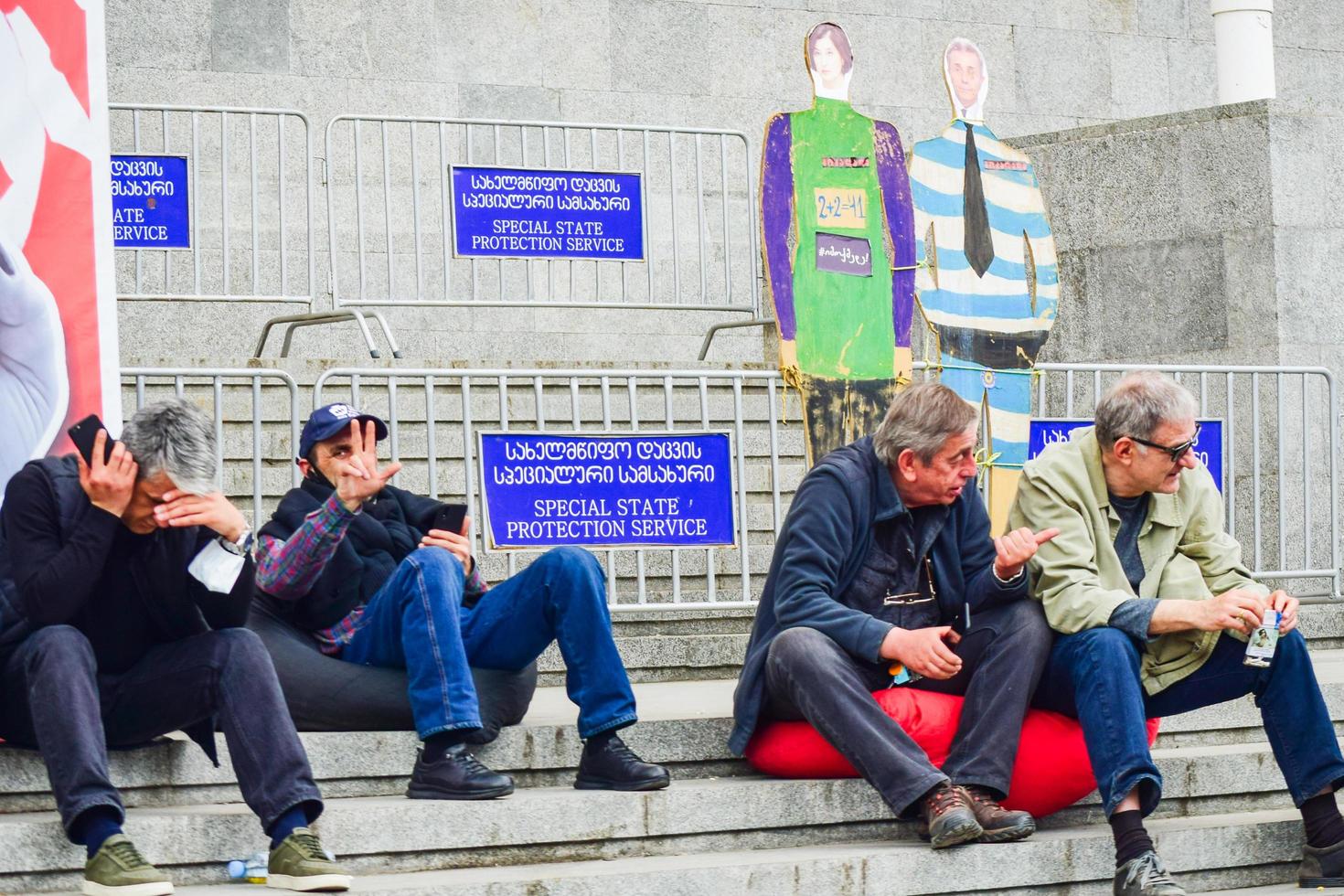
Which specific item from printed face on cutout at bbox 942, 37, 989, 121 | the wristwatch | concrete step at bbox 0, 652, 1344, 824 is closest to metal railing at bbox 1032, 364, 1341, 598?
printed face on cutout at bbox 942, 37, 989, 121

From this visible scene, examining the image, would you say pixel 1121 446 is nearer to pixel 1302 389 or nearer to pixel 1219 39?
pixel 1302 389

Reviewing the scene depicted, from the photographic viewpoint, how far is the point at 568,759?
5422 mm

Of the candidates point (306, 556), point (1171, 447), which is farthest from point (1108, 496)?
point (306, 556)

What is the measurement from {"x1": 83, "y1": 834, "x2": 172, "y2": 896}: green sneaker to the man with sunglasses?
7.38 feet

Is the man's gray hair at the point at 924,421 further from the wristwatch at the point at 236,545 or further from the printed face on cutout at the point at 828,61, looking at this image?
the printed face on cutout at the point at 828,61

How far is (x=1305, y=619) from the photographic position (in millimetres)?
7945

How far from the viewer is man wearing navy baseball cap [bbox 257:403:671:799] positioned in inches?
200

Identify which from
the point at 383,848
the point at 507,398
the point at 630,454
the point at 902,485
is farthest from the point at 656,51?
the point at 383,848

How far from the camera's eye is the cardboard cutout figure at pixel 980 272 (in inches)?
306

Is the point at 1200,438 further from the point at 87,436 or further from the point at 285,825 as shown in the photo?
the point at 87,436

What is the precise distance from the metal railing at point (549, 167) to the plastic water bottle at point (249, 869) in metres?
4.81

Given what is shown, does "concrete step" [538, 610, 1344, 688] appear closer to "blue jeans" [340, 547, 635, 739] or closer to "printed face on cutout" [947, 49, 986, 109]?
"blue jeans" [340, 547, 635, 739]

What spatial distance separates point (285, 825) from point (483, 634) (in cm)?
98

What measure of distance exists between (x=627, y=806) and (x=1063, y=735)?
1.15m
